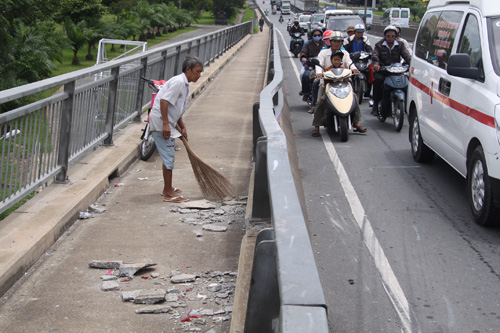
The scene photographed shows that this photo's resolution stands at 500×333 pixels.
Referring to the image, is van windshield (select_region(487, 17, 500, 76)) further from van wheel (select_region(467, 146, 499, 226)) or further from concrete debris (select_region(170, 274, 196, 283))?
concrete debris (select_region(170, 274, 196, 283))

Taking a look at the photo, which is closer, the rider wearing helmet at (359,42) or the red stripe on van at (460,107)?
the red stripe on van at (460,107)

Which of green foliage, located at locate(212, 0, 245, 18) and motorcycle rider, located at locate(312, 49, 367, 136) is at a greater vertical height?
green foliage, located at locate(212, 0, 245, 18)

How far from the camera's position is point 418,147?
33.6 feet

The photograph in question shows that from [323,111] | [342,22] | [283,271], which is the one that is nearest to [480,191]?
[283,271]

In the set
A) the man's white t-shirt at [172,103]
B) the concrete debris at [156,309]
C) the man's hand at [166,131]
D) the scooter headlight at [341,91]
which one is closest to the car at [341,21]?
the scooter headlight at [341,91]

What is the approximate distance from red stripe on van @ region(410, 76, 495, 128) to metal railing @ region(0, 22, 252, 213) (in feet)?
13.0

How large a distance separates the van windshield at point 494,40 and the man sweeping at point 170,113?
2996mm

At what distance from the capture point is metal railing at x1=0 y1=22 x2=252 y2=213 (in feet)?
19.9

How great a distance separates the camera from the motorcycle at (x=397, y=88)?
42.7 ft

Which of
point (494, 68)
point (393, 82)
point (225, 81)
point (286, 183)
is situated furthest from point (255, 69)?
point (286, 183)

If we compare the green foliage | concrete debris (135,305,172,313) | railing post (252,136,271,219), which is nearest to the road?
railing post (252,136,271,219)

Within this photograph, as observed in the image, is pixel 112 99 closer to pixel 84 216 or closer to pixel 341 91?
pixel 84 216

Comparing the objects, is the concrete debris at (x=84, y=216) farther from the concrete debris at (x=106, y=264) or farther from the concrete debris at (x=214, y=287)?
the concrete debris at (x=214, y=287)

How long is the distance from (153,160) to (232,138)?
207 centimetres
